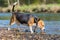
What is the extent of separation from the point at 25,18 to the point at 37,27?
97 centimetres

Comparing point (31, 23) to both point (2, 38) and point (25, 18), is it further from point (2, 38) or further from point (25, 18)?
point (2, 38)

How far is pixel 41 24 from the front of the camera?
16.4 m

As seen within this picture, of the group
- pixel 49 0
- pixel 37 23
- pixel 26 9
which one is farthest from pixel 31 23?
pixel 49 0

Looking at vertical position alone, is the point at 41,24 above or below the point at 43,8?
above

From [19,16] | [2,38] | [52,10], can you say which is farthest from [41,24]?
[52,10]

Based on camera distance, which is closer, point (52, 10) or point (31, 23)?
point (31, 23)

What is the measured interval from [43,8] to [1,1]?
2484 cm

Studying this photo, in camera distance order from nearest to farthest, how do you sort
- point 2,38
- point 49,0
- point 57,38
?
point 2,38, point 57,38, point 49,0

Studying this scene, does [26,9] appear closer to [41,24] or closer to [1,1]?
[1,1]

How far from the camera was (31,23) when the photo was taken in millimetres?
16500

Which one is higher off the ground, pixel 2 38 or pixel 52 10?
pixel 2 38

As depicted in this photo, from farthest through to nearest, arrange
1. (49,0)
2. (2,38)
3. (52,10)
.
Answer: (49,0) → (52,10) → (2,38)

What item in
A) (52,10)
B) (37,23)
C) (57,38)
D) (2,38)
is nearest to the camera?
(2,38)

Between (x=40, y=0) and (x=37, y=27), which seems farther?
(x=40, y=0)
